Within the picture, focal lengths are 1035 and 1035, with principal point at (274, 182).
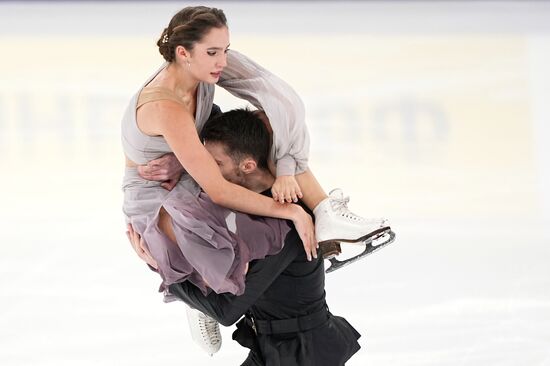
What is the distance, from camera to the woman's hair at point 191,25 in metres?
2.80

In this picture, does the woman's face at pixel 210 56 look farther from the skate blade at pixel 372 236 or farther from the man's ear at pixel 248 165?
the skate blade at pixel 372 236

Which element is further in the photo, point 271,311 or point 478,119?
point 478,119

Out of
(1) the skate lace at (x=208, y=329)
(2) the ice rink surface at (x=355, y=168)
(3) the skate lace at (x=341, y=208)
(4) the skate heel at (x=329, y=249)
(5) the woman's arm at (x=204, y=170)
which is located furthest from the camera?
(2) the ice rink surface at (x=355, y=168)

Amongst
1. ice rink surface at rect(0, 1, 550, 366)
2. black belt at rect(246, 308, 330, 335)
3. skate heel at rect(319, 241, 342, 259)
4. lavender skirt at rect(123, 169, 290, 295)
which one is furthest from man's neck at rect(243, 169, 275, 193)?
ice rink surface at rect(0, 1, 550, 366)

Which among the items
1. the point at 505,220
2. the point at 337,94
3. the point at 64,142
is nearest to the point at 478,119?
the point at 337,94

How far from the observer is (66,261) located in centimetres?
450

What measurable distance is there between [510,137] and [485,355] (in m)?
2.90

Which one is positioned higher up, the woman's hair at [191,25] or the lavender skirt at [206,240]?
the woman's hair at [191,25]

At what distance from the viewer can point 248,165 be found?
2.85m

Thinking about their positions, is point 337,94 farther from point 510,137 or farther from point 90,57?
point 90,57

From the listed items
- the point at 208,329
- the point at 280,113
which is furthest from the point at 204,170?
the point at 208,329

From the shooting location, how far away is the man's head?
2828 millimetres

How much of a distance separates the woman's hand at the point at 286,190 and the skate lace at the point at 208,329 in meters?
0.68

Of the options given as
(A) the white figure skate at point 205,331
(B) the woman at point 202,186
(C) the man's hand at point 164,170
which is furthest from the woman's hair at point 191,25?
(A) the white figure skate at point 205,331
